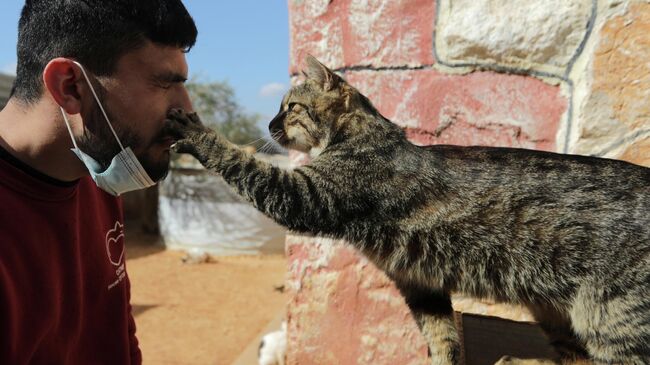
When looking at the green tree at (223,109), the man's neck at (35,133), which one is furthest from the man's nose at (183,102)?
the green tree at (223,109)

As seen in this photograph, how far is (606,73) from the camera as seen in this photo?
202 centimetres

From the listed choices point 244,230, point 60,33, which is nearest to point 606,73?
point 60,33

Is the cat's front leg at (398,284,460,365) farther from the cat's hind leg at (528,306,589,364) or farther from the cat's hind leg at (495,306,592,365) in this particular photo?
the cat's hind leg at (528,306,589,364)

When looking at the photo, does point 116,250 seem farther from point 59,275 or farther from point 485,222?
point 485,222

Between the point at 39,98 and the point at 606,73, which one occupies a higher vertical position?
the point at 39,98

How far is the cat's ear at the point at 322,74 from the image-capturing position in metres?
2.18

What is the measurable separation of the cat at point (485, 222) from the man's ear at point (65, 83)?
326 mm

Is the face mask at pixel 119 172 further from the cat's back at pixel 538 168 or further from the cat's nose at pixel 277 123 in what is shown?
the cat's back at pixel 538 168

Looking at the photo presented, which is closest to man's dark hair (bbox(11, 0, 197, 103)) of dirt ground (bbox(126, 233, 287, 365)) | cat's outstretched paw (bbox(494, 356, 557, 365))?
cat's outstretched paw (bbox(494, 356, 557, 365))

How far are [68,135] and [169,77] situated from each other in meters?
0.34

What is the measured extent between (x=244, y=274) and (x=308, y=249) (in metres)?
5.78

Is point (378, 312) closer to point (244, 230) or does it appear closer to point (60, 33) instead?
point (60, 33)

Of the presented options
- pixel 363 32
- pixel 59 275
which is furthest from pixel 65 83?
pixel 363 32

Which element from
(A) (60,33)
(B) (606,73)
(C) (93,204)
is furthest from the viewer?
(B) (606,73)
